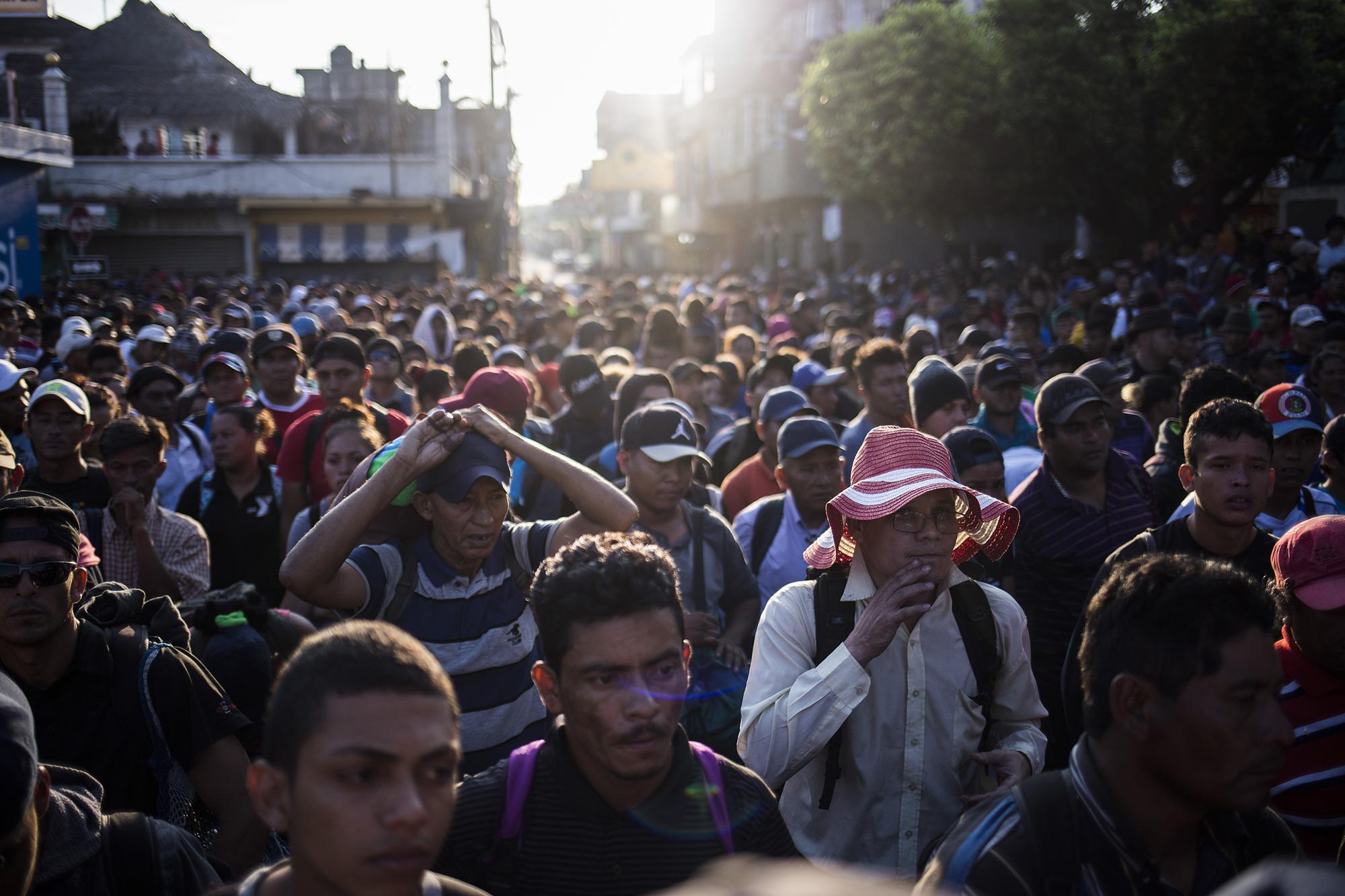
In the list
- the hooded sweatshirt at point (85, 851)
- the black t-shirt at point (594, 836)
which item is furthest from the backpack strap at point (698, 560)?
the hooded sweatshirt at point (85, 851)

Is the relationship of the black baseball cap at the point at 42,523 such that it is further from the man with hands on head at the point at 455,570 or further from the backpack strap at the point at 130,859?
the backpack strap at the point at 130,859

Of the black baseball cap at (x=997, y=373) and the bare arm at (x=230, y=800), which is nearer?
Result: the bare arm at (x=230, y=800)

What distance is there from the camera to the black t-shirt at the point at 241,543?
20.0 feet

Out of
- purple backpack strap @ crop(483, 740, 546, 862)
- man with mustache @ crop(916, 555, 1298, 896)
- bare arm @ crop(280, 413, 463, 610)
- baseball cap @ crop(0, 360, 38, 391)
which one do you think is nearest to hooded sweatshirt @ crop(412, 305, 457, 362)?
baseball cap @ crop(0, 360, 38, 391)

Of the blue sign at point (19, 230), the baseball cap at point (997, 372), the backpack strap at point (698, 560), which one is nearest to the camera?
the backpack strap at point (698, 560)

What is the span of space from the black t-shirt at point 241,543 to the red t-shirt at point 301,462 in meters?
0.27

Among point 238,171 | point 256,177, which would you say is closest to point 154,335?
point 256,177

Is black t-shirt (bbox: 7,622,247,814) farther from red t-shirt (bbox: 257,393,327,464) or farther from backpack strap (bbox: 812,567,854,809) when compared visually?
red t-shirt (bbox: 257,393,327,464)

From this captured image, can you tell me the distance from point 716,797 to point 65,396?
462 cm

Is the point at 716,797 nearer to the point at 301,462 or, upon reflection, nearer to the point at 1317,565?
the point at 1317,565

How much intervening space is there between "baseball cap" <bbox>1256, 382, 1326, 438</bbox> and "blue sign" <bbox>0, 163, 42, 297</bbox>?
75.2ft

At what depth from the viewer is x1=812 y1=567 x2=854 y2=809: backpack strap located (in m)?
3.06

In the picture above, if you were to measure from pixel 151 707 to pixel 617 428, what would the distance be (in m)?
4.15

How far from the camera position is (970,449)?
5211mm
